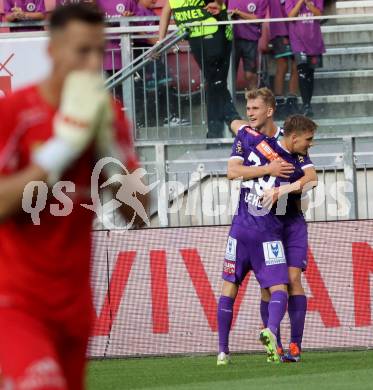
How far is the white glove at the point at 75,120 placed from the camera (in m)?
4.50

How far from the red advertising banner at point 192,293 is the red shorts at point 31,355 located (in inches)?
304

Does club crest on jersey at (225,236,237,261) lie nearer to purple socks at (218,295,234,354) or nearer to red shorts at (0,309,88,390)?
purple socks at (218,295,234,354)

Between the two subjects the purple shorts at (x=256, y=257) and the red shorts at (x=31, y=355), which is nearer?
the red shorts at (x=31, y=355)

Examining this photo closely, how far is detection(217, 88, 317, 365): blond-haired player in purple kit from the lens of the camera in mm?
11109

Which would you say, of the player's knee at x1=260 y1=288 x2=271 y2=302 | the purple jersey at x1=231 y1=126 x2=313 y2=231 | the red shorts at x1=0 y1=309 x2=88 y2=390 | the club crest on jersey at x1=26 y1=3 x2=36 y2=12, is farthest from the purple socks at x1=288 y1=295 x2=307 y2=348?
the red shorts at x1=0 y1=309 x2=88 y2=390

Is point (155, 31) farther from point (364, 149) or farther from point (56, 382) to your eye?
point (56, 382)

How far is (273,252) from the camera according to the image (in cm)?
1122

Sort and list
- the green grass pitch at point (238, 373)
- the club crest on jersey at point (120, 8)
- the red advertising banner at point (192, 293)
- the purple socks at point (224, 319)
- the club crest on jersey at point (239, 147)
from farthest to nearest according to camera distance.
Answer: the club crest on jersey at point (120, 8), the red advertising banner at point (192, 293), the purple socks at point (224, 319), the club crest on jersey at point (239, 147), the green grass pitch at point (238, 373)

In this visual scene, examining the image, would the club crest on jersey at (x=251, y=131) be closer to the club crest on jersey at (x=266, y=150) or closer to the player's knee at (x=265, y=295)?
the club crest on jersey at (x=266, y=150)

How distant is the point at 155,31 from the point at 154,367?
5.01m

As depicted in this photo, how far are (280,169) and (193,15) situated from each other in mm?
4344

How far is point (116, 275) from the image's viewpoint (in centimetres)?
1296

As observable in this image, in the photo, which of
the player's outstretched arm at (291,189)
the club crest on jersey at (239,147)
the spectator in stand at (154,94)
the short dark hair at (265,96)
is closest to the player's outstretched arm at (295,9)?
the spectator in stand at (154,94)

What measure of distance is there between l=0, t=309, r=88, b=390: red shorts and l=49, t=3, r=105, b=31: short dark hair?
114 cm
